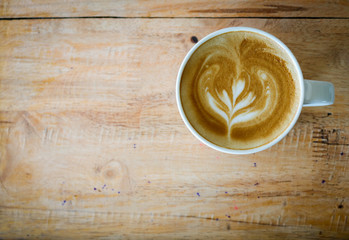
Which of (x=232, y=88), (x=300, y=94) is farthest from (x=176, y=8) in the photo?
(x=300, y=94)

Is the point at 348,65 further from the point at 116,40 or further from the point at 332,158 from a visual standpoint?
the point at 116,40

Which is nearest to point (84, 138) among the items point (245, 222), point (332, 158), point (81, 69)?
point (81, 69)

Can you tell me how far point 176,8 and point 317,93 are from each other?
44 centimetres

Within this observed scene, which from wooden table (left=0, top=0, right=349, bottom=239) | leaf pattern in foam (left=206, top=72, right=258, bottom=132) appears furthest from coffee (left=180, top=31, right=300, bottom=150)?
wooden table (left=0, top=0, right=349, bottom=239)

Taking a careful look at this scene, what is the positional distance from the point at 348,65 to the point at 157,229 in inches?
28.4

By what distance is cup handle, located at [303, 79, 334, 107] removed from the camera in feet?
2.01

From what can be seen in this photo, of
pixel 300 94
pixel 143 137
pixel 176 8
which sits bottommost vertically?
pixel 143 137

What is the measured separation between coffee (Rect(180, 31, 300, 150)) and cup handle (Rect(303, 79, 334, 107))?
0.04m

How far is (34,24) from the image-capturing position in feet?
2.55

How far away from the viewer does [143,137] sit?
758 millimetres

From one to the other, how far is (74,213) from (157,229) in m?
0.25

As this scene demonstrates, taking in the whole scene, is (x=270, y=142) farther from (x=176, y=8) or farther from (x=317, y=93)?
(x=176, y=8)

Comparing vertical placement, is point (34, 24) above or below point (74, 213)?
above

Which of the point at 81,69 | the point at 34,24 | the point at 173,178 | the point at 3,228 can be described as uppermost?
the point at 34,24
